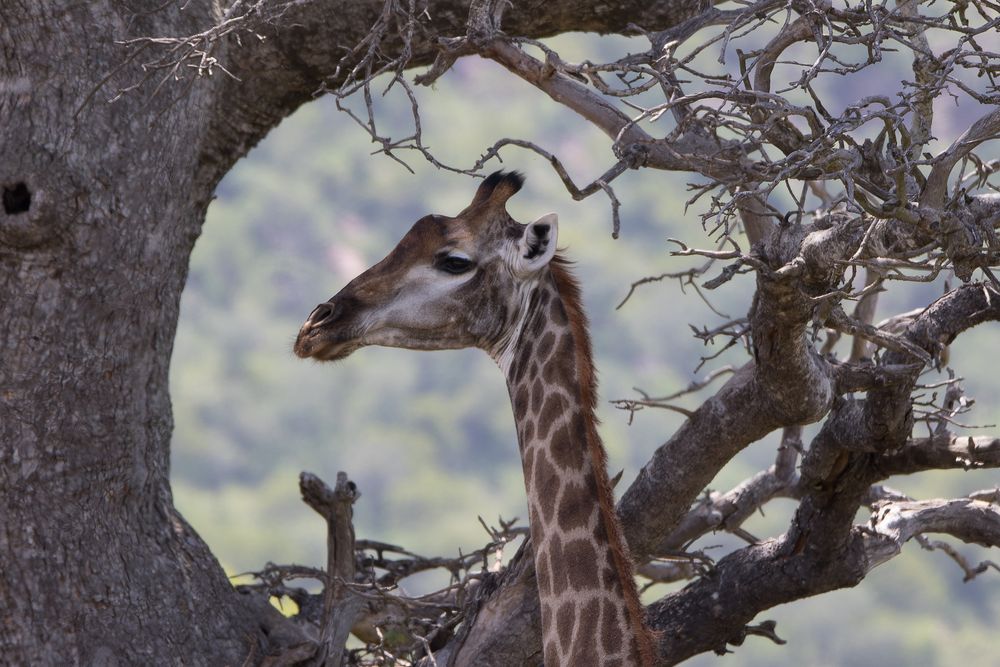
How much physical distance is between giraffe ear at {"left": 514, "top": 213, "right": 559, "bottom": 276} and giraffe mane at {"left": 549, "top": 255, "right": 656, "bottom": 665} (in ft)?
0.67

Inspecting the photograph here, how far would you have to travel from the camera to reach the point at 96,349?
523cm

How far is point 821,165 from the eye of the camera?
164 inches

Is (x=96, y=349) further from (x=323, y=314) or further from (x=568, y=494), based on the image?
(x=568, y=494)

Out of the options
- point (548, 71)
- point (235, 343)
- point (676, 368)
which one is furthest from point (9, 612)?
point (235, 343)

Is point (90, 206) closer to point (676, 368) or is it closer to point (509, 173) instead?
point (509, 173)

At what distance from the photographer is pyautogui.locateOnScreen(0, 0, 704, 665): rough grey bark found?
16.4 feet

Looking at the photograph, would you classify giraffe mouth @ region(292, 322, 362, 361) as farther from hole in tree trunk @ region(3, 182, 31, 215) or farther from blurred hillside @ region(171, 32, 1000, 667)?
blurred hillside @ region(171, 32, 1000, 667)

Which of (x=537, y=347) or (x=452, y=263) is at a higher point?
(x=452, y=263)

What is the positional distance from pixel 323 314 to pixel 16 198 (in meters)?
1.42

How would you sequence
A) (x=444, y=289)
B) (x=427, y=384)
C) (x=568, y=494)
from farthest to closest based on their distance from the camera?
(x=427, y=384), (x=444, y=289), (x=568, y=494)

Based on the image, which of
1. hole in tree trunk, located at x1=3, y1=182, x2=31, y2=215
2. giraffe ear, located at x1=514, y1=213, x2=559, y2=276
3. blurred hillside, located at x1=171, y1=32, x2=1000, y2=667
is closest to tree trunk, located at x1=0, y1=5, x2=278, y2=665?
hole in tree trunk, located at x1=3, y1=182, x2=31, y2=215

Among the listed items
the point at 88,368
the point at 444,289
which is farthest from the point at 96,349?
the point at 444,289

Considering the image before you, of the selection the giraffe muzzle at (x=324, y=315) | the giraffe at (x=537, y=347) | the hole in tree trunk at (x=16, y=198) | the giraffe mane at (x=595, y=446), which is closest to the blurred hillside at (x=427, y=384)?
the hole in tree trunk at (x=16, y=198)

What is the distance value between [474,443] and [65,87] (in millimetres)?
45782
